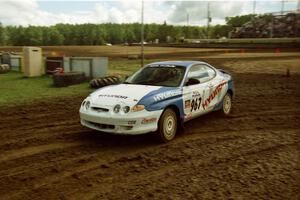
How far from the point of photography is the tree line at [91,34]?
119 m

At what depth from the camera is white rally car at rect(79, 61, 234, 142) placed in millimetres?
6031

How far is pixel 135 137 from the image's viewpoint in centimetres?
684

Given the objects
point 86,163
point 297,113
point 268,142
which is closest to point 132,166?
point 86,163

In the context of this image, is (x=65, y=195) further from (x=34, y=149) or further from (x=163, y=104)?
(x=163, y=104)

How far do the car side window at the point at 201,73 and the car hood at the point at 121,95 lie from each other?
1072 mm

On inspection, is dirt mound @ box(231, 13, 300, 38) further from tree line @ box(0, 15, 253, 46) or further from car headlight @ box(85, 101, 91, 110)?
car headlight @ box(85, 101, 91, 110)

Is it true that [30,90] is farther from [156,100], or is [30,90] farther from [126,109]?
[156,100]

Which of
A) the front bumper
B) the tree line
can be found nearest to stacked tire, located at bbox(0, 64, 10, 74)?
the front bumper

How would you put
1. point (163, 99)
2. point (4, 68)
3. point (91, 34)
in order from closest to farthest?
1. point (163, 99)
2. point (4, 68)
3. point (91, 34)

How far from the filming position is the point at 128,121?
595 cm

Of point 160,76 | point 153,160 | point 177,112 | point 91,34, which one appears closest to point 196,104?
point 177,112

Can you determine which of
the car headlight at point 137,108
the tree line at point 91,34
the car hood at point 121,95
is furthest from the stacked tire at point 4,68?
the tree line at point 91,34

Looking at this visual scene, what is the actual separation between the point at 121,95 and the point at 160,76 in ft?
3.93

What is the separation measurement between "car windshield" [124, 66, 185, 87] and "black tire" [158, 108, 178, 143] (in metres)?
0.68
